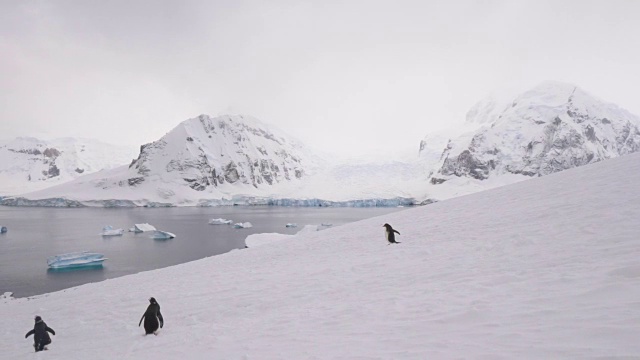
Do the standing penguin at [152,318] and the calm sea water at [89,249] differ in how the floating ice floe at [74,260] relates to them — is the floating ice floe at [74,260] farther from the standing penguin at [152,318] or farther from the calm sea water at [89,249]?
the standing penguin at [152,318]

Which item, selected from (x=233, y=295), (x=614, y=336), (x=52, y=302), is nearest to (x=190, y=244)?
(x=52, y=302)

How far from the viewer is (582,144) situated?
16338 cm

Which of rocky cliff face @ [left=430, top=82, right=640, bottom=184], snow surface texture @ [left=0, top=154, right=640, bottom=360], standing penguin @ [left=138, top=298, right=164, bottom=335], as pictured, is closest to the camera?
snow surface texture @ [left=0, top=154, right=640, bottom=360]

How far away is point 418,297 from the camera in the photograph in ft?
25.2

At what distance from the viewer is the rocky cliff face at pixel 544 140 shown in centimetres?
16250

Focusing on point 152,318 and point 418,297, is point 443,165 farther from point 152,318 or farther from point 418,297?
point 152,318

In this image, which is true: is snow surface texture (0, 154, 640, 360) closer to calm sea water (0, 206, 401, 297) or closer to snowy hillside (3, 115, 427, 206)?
calm sea water (0, 206, 401, 297)

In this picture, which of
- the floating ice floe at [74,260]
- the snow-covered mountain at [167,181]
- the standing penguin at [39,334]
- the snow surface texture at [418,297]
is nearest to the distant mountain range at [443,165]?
the snow-covered mountain at [167,181]

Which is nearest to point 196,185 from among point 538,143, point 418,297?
point 538,143

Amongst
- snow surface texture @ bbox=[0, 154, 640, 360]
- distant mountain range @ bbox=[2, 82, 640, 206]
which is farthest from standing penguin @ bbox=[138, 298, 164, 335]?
distant mountain range @ bbox=[2, 82, 640, 206]

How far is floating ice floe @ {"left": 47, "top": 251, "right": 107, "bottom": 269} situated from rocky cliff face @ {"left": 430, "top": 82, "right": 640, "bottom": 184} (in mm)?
144582

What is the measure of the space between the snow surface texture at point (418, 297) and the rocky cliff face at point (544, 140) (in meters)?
150

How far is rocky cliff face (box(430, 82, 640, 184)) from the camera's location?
162500mm

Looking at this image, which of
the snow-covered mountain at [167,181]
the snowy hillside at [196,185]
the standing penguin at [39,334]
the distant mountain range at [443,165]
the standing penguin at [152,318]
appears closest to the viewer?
the standing penguin at [152,318]
